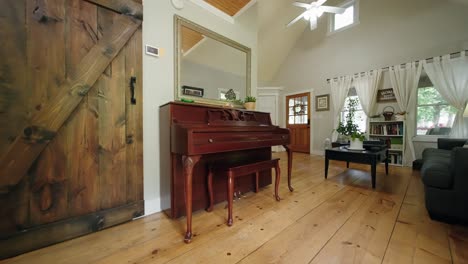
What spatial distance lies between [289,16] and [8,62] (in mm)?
5514

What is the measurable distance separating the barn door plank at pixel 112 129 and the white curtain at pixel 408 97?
202 inches

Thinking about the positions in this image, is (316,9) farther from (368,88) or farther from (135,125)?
(135,125)

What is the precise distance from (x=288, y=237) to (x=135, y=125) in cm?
159

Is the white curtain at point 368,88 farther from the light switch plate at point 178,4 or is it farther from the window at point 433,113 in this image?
the light switch plate at point 178,4

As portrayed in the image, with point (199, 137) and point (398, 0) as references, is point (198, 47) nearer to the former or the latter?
point (199, 137)

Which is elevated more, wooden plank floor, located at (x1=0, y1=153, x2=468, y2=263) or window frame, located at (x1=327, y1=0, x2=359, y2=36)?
window frame, located at (x1=327, y1=0, x2=359, y2=36)

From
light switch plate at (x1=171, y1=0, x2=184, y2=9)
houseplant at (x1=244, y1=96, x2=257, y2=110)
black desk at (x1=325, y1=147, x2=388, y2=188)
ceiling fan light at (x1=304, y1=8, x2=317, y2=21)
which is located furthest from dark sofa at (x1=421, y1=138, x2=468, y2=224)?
ceiling fan light at (x1=304, y1=8, x2=317, y2=21)

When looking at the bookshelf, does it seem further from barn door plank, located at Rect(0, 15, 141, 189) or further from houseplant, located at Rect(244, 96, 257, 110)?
barn door plank, located at Rect(0, 15, 141, 189)

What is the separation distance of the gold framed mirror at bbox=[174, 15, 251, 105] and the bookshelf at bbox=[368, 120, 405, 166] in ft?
11.7

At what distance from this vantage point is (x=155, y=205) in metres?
1.65

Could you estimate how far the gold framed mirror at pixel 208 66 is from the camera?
1.85 metres

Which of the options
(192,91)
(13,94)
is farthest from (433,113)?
(13,94)

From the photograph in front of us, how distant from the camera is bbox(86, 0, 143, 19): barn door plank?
1357 millimetres

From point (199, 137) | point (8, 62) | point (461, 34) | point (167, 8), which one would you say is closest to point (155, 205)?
point (199, 137)
